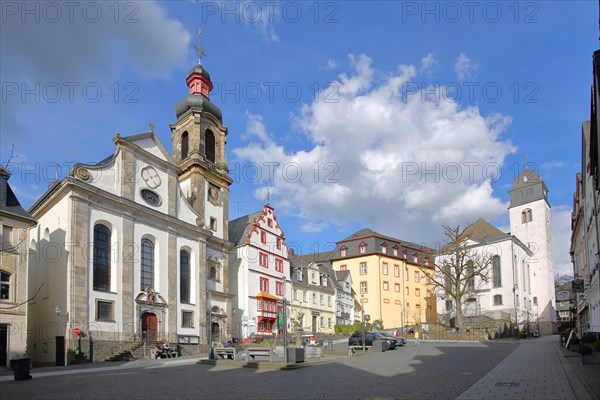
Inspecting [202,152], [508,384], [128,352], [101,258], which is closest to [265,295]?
[202,152]

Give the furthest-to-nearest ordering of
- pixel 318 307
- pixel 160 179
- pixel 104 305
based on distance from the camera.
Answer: pixel 318 307
pixel 160 179
pixel 104 305

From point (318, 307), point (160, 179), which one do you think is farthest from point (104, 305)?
point (318, 307)

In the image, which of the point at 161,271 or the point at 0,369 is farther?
the point at 161,271

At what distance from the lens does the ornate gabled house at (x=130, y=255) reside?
30891mm

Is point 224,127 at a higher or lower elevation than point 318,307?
higher

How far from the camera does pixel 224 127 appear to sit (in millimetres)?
50312

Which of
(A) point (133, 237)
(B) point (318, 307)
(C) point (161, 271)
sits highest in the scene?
(A) point (133, 237)

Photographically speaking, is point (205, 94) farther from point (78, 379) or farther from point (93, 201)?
point (78, 379)

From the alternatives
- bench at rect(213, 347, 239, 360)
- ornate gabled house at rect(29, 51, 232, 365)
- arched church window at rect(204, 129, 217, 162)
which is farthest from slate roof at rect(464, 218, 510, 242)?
bench at rect(213, 347, 239, 360)

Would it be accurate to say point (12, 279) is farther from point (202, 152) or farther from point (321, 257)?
point (321, 257)

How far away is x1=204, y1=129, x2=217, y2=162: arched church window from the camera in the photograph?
48.7m

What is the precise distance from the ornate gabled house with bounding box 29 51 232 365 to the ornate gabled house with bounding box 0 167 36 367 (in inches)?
143

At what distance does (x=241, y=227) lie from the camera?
5494cm

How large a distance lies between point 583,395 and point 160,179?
3368 centimetres
